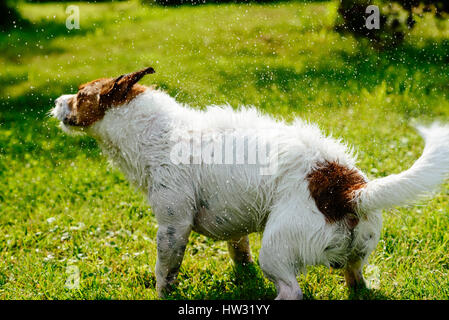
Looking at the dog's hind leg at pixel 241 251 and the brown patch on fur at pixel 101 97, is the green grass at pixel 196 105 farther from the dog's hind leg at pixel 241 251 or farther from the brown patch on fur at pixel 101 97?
the brown patch on fur at pixel 101 97

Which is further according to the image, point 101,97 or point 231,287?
point 231,287

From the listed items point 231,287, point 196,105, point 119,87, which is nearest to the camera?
point 119,87

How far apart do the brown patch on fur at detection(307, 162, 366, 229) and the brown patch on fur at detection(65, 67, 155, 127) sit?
132cm

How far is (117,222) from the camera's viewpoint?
4738 millimetres

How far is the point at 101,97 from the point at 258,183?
1.21 metres

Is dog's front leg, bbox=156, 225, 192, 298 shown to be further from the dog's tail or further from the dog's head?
the dog's tail

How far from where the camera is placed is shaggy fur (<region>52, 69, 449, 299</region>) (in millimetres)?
2938

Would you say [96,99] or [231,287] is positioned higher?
[96,99]

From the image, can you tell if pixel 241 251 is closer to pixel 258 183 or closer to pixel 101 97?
pixel 258 183

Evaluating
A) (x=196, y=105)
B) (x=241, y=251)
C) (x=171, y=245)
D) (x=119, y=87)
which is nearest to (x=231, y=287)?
(x=241, y=251)

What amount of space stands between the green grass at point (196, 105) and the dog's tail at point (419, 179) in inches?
35.5

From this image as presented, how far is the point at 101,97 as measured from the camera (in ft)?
11.6

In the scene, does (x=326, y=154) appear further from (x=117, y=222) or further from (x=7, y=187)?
(x=7, y=187)
